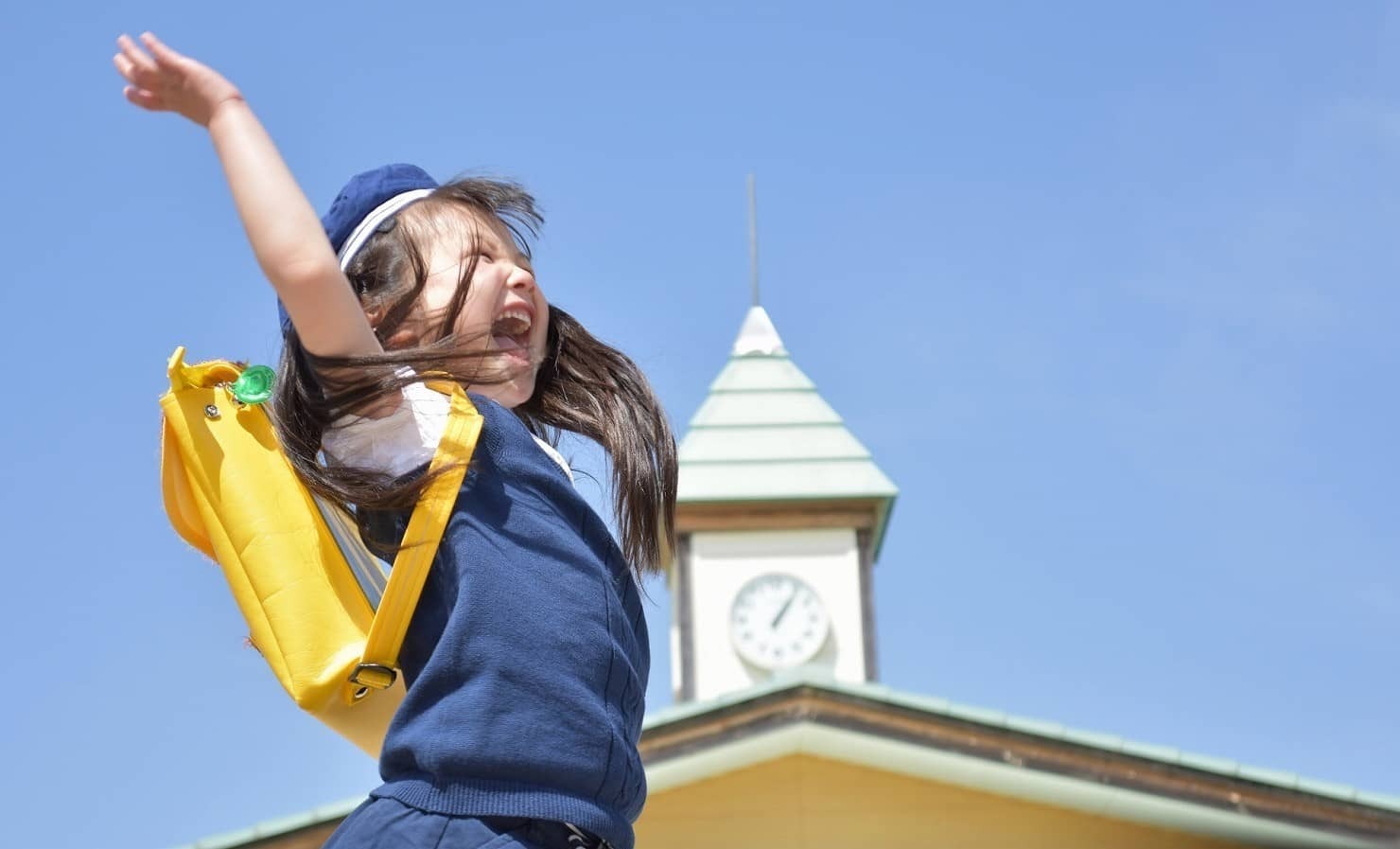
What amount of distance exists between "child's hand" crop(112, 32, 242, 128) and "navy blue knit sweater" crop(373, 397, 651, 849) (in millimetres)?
388

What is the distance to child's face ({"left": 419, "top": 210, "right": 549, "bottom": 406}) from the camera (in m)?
2.10

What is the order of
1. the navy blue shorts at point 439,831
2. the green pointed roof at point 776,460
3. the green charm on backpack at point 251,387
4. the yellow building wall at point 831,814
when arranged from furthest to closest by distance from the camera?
the green pointed roof at point 776,460 < the yellow building wall at point 831,814 < the green charm on backpack at point 251,387 < the navy blue shorts at point 439,831

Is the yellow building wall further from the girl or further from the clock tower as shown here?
the girl

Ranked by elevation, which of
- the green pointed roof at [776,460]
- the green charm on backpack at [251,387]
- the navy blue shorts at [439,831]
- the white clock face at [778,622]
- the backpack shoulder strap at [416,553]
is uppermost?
the green pointed roof at [776,460]

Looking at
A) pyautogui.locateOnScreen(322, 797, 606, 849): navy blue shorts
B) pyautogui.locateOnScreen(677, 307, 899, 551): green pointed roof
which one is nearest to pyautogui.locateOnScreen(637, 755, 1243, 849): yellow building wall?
pyautogui.locateOnScreen(677, 307, 899, 551): green pointed roof

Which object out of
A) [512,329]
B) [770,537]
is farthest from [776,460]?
[512,329]

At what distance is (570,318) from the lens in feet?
7.85

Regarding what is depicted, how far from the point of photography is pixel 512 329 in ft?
7.13

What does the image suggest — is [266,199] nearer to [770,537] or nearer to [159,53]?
[159,53]

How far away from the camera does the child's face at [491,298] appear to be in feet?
6.89

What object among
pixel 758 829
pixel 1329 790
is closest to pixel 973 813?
pixel 758 829

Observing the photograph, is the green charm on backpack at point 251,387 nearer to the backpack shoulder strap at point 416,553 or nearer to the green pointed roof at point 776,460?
the backpack shoulder strap at point 416,553

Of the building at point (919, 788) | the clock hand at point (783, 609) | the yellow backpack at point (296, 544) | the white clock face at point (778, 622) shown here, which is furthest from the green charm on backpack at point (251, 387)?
the clock hand at point (783, 609)

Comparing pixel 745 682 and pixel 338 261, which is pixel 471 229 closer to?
pixel 338 261
